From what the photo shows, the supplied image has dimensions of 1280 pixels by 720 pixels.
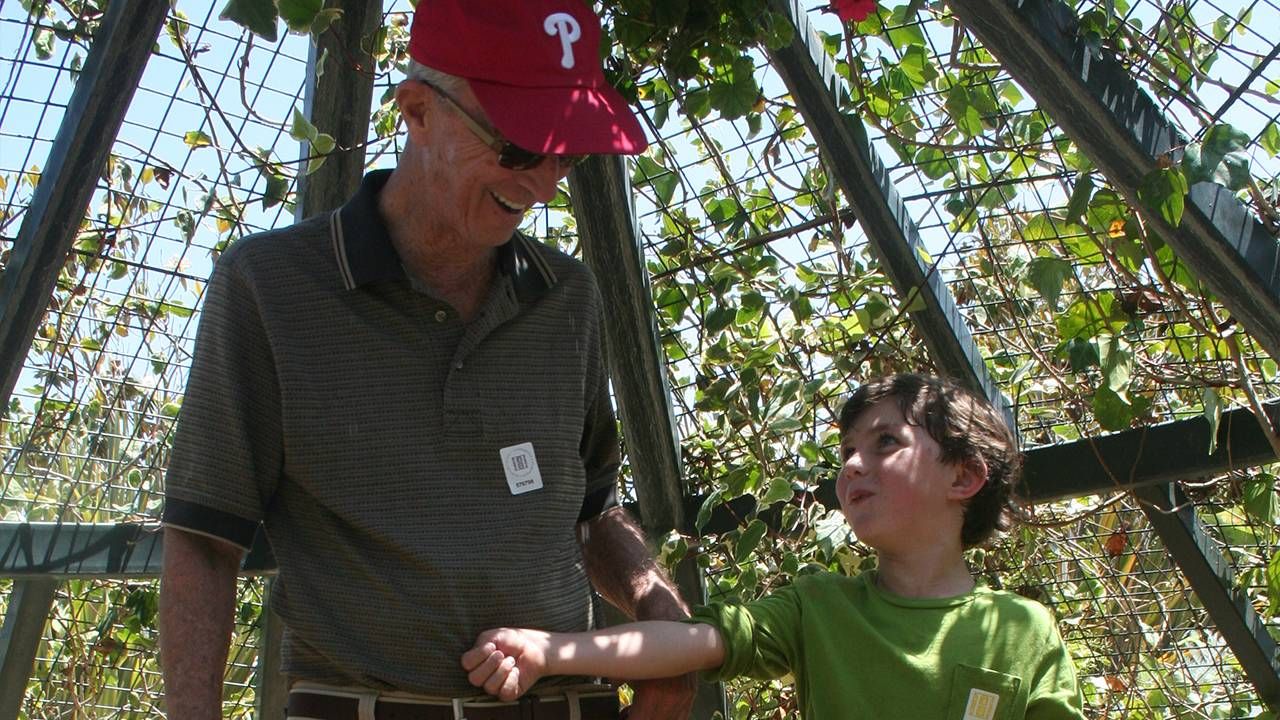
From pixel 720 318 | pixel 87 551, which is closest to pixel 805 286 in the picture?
pixel 720 318

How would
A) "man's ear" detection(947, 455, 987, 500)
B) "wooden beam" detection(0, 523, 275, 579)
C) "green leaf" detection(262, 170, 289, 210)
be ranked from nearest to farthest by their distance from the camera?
"man's ear" detection(947, 455, 987, 500) → "green leaf" detection(262, 170, 289, 210) → "wooden beam" detection(0, 523, 275, 579)

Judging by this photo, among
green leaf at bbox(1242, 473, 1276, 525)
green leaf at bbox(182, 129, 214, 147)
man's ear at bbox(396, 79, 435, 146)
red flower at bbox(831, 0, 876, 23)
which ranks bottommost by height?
green leaf at bbox(1242, 473, 1276, 525)

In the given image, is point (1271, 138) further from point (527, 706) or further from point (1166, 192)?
point (527, 706)

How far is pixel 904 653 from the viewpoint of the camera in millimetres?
2254

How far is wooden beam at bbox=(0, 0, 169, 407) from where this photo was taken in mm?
2871

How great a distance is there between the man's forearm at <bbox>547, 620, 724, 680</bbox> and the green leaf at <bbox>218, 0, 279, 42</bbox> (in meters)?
0.98

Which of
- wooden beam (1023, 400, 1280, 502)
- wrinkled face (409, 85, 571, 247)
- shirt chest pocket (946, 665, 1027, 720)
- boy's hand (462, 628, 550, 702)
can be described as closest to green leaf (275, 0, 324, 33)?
wrinkled face (409, 85, 571, 247)

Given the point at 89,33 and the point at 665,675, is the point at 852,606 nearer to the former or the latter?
the point at 665,675

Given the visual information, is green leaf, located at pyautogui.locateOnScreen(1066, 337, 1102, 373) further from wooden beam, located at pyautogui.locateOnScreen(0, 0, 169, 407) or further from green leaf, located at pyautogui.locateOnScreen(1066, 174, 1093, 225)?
wooden beam, located at pyautogui.locateOnScreen(0, 0, 169, 407)

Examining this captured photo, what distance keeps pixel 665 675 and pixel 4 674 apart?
2502mm

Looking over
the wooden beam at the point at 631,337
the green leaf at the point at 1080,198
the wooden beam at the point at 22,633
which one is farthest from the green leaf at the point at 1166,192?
the wooden beam at the point at 22,633

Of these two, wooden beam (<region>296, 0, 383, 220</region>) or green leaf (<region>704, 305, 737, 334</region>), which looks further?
green leaf (<region>704, 305, 737, 334</region>)

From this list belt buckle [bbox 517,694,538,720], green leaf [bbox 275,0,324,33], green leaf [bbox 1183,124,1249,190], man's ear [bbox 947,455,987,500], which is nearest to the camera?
belt buckle [bbox 517,694,538,720]

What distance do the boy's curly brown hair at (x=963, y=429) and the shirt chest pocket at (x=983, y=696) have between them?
1.03 feet
